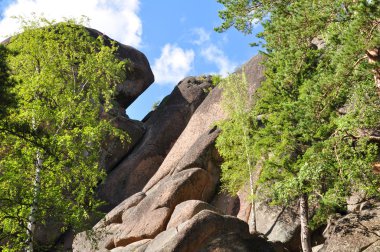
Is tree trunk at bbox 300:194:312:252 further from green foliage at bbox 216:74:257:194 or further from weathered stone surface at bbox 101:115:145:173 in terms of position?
weathered stone surface at bbox 101:115:145:173

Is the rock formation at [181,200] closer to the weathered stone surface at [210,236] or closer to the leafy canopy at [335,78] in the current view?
the weathered stone surface at [210,236]

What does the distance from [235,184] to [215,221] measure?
24.2 feet

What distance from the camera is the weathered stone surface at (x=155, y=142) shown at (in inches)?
1199

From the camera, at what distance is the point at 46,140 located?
12.3 m

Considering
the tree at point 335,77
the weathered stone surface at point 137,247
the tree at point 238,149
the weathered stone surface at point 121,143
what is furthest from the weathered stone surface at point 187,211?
the weathered stone surface at point 121,143

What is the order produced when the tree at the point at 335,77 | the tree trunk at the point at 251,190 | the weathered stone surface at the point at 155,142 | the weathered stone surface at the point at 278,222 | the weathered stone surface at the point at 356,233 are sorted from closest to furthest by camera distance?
the tree at the point at 335,77 < the weathered stone surface at the point at 356,233 < the weathered stone surface at the point at 278,222 < the tree trunk at the point at 251,190 < the weathered stone surface at the point at 155,142

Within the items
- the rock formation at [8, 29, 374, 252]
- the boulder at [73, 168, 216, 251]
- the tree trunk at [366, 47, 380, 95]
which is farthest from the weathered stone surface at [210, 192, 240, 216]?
the tree trunk at [366, 47, 380, 95]

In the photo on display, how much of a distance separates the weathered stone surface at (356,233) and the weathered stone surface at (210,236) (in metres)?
3.15

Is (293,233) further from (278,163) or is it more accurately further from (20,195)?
(20,195)

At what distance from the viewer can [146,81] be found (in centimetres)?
4047

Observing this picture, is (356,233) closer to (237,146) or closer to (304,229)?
(304,229)

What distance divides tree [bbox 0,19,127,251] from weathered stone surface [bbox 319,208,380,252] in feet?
28.4

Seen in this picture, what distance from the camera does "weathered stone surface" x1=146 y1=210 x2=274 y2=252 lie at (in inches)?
583

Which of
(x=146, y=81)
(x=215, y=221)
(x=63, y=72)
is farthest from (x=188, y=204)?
(x=146, y=81)
